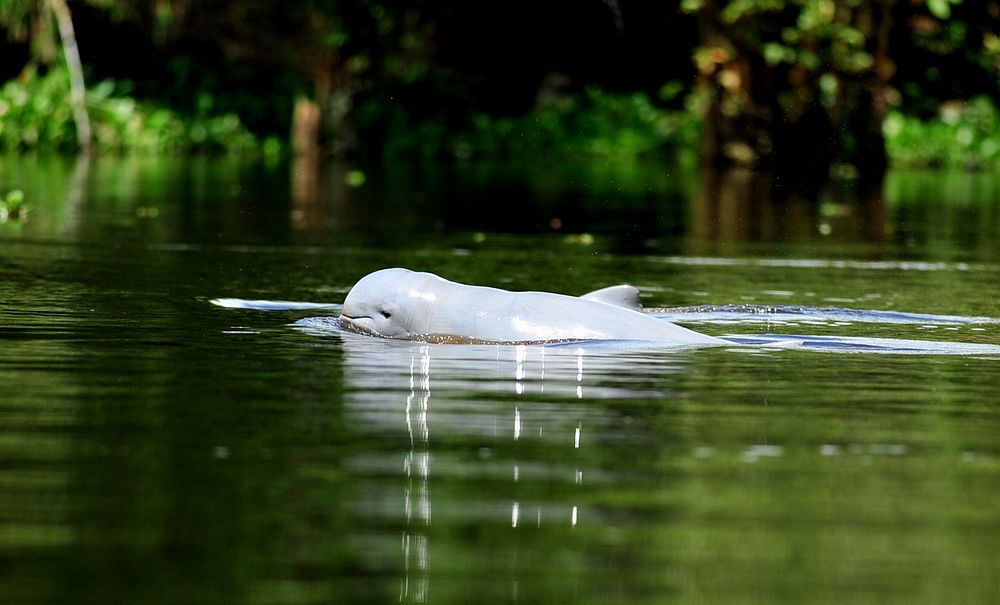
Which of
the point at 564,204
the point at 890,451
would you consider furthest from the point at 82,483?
the point at 564,204

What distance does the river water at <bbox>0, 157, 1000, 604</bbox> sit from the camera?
4594mm

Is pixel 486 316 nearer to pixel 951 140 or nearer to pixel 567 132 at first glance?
pixel 951 140

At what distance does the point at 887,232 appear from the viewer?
19.1m

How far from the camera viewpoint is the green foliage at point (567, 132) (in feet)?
133

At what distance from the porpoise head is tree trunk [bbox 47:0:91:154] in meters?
23.5

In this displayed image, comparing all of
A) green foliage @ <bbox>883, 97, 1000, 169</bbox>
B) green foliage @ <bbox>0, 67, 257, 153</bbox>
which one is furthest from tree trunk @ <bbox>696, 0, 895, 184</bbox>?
green foliage @ <bbox>0, 67, 257, 153</bbox>

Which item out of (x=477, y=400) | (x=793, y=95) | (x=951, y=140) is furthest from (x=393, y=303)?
(x=951, y=140)

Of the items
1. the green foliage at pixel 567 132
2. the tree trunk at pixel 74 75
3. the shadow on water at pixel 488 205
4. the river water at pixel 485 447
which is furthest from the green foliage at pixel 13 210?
the green foliage at pixel 567 132

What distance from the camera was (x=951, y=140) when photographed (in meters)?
39.0

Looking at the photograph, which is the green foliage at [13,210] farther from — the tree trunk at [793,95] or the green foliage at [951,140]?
A: the green foliage at [951,140]

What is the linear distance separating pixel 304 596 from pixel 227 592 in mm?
171

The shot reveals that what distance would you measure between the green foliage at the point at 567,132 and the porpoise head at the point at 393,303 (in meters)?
30.5

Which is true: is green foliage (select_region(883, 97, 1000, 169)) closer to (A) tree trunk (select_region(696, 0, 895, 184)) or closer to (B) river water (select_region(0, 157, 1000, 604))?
(A) tree trunk (select_region(696, 0, 895, 184))

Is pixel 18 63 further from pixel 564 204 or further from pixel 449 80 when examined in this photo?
pixel 564 204
